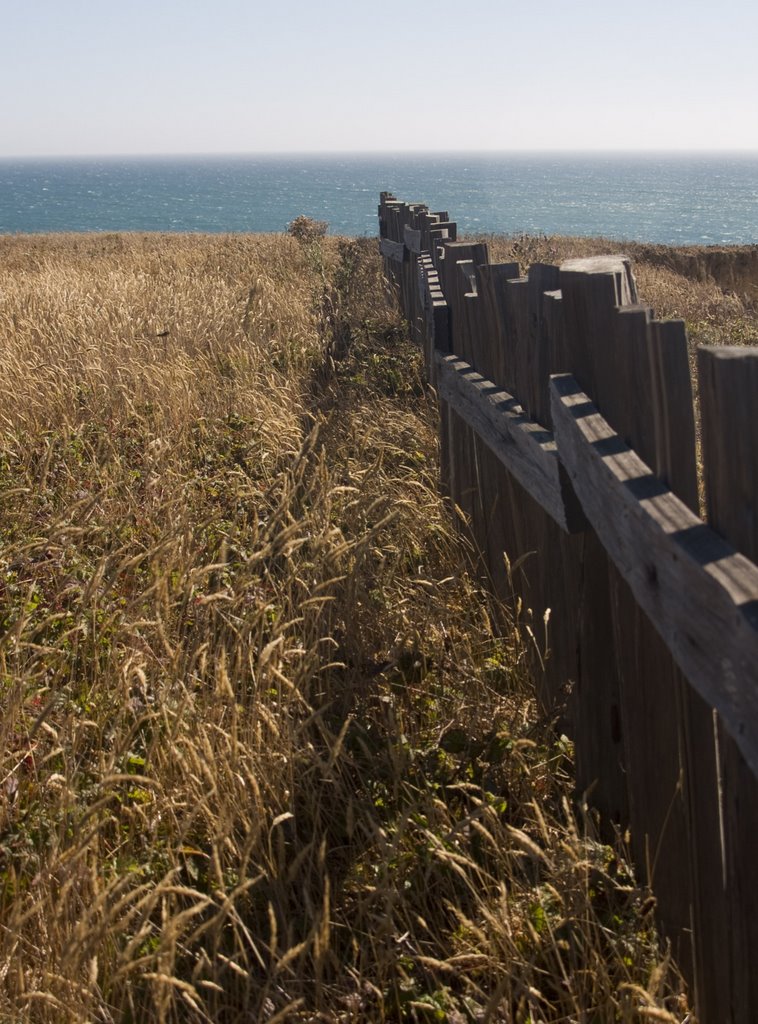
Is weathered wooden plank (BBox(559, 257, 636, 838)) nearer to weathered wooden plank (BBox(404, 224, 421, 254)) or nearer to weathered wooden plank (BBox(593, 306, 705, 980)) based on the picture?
weathered wooden plank (BBox(593, 306, 705, 980))

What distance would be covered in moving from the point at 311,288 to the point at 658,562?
9950 millimetres

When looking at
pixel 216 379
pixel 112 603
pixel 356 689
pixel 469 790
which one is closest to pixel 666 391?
pixel 469 790

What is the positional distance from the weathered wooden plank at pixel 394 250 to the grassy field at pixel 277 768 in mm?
3606

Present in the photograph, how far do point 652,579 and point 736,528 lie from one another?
25 centimetres

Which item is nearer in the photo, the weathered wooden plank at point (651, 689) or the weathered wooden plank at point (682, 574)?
the weathered wooden plank at point (682, 574)

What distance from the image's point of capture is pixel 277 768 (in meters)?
2.53

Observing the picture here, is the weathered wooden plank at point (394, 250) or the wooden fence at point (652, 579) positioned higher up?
the weathered wooden plank at point (394, 250)

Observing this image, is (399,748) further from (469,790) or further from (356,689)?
(356,689)

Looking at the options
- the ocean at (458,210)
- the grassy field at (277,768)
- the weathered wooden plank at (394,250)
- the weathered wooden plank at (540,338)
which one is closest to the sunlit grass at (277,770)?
the grassy field at (277,768)

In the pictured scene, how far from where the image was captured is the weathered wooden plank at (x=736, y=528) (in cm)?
143

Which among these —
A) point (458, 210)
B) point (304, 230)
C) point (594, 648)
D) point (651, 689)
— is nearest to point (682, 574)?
point (651, 689)

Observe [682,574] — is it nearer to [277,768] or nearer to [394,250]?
[277,768]

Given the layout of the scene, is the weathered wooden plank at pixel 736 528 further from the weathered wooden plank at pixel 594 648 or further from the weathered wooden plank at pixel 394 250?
the weathered wooden plank at pixel 394 250

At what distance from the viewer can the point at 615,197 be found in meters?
152
